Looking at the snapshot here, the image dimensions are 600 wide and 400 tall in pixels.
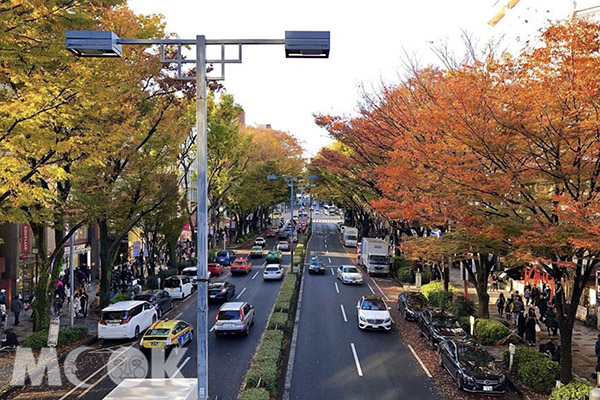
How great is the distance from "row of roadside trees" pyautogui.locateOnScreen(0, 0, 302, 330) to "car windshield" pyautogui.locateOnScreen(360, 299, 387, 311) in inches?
495

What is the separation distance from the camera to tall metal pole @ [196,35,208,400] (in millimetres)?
8086

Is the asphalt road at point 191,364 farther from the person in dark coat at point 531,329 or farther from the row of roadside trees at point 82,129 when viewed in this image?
the person in dark coat at point 531,329

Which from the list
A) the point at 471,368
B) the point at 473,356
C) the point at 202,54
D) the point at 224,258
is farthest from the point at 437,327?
the point at 224,258

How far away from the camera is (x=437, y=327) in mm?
20016

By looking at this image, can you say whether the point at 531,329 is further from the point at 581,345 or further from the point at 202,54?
the point at 202,54

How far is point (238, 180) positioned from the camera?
157 ft

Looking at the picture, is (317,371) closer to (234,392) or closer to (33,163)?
(234,392)

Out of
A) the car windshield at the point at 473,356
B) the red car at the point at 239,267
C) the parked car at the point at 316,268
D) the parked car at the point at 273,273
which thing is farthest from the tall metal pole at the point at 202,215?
the parked car at the point at 316,268

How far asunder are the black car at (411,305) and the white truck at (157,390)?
675 inches

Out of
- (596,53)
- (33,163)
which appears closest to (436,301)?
(596,53)

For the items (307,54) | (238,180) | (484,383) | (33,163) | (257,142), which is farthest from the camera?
(257,142)

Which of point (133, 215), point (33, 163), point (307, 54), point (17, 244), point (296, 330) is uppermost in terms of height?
point (307, 54)

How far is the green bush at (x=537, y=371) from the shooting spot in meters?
14.5

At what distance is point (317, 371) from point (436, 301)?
12525 mm
